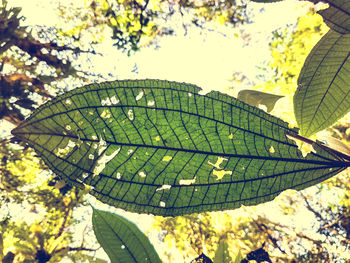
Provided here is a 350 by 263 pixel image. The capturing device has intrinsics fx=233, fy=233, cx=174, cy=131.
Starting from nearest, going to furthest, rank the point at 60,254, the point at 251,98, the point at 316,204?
the point at 251,98, the point at 60,254, the point at 316,204

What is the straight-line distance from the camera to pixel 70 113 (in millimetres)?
255

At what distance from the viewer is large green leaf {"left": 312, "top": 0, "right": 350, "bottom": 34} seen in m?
0.24

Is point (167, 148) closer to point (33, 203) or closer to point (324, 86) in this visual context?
point (324, 86)

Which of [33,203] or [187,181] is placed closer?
[187,181]

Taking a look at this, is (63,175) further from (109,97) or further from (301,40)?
(301,40)

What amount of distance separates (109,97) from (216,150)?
15 centimetres

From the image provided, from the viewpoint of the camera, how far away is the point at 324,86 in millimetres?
333

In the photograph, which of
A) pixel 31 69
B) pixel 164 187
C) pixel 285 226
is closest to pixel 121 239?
pixel 164 187

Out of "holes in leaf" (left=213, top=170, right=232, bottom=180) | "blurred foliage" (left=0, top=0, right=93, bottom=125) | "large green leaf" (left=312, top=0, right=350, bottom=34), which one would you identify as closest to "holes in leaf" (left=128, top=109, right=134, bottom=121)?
"holes in leaf" (left=213, top=170, right=232, bottom=180)

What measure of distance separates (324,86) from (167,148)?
24 centimetres

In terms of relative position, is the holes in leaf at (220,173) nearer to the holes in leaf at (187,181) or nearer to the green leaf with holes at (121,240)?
the holes in leaf at (187,181)

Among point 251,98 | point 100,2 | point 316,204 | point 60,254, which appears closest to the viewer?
point 251,98

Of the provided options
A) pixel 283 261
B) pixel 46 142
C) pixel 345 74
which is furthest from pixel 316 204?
pixel 46 142

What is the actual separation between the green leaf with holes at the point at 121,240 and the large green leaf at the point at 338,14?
369mm
